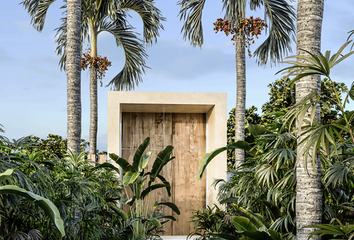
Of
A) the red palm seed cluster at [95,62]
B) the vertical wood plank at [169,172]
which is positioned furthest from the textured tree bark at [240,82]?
the red palm seed cluster at [95,62]

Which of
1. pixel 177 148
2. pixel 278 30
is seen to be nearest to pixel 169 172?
pixel 177 148

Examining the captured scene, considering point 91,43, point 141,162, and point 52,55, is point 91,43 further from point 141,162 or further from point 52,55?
point 141,162

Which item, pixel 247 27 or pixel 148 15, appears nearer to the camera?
pixel 247 27

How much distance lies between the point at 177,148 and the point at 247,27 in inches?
135

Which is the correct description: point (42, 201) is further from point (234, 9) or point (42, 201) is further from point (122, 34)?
point (122, 34)

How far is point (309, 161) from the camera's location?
3.24 m

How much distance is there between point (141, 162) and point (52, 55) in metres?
6.55

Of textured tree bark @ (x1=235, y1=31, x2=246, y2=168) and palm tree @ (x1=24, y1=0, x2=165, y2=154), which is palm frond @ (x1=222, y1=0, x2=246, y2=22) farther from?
palm tree @ (x1=24, y1=0, x2=165, y2=154)

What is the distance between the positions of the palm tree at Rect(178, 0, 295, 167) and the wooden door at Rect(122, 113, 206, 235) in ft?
3.72

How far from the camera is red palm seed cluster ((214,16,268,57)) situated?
7586mm

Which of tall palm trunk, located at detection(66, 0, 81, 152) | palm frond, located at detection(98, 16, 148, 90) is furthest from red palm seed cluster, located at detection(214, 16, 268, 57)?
tall palm trunk, located at detection(66, 0, 81, 152)

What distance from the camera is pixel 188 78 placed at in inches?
326

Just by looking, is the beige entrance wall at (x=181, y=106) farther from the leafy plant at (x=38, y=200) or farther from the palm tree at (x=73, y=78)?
the leafy plant at (x=38, y=200)

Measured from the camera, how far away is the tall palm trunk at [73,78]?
16.2 feet
